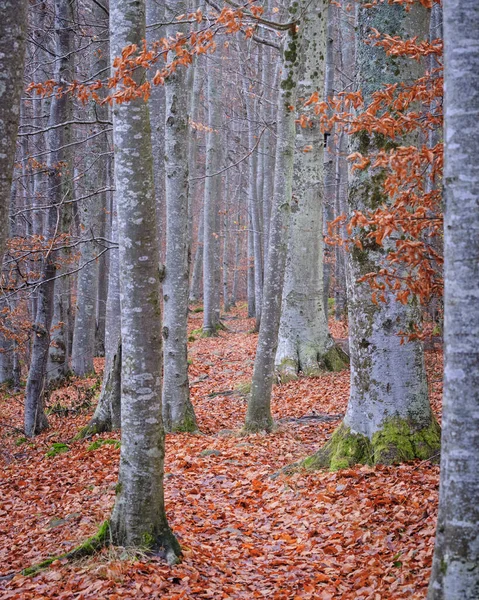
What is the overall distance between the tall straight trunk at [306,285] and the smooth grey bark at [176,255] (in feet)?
12.5

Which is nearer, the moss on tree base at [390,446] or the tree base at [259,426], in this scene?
the moss on tree base at [390,446]

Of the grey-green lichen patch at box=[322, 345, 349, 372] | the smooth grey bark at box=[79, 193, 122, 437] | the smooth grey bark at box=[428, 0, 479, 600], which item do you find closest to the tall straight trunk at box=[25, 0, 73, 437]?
the smooth grey bark at box=[79, 193, 122, 437]

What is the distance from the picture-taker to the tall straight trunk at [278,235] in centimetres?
801

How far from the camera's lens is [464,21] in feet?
9.27

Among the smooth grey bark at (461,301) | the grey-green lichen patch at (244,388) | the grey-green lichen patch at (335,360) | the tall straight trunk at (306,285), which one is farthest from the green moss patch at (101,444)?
the smooth grey bark at (461,301)

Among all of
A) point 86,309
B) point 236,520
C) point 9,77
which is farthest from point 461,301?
Answer: point 86,309

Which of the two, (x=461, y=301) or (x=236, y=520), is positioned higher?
(x=461, y=301)

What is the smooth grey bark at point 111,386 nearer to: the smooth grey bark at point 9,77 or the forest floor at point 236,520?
the forest floor at point 236,520

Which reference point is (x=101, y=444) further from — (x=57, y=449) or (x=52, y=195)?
(x=52, y=195)

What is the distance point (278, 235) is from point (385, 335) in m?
2.63

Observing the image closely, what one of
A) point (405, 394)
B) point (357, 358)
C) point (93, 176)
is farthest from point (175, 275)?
point (93, 176)

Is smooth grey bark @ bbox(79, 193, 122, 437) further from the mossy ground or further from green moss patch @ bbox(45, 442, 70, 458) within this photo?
the mossy ground

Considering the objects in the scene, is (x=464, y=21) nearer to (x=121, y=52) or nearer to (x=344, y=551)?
(x=121, y=52)

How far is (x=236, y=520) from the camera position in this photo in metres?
5.93
